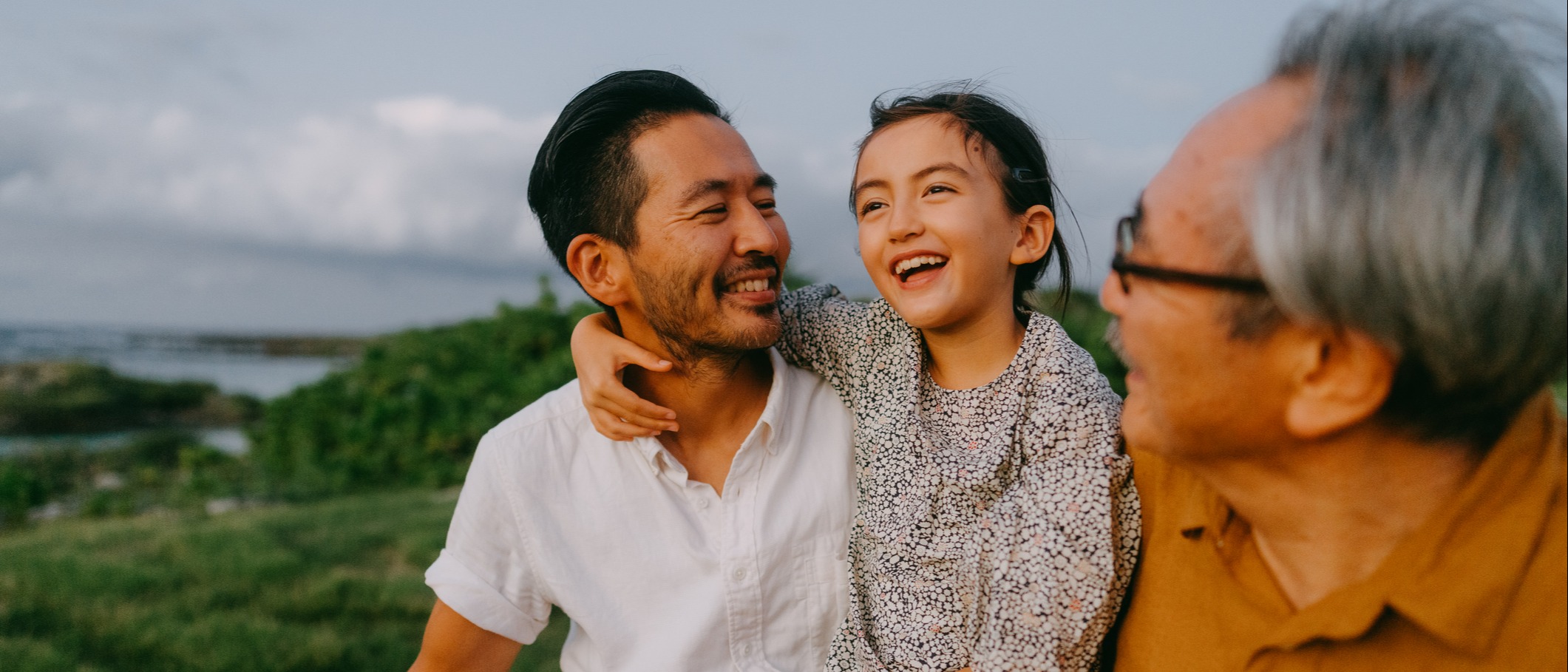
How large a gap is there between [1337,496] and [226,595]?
5.28 m

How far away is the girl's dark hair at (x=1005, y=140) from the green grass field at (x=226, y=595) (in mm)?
2987

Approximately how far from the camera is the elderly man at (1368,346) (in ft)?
4.01

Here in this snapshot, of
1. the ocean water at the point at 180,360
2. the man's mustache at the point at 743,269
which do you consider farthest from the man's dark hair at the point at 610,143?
the ocean water at the point at 180,360

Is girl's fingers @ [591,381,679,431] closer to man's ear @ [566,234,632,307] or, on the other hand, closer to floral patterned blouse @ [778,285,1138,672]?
man's ear @ [566,234,632,307]

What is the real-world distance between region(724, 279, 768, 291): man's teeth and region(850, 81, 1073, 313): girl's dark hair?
0.46 metres

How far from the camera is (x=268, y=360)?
2047cm

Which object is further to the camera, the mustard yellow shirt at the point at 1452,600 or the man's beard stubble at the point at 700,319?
the man's beard stubble at the point at 700,319

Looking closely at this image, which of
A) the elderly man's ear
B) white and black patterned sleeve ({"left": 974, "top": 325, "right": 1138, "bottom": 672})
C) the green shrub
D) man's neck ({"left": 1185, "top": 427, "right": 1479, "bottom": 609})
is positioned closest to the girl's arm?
white and black patterned sleeve ({"left": 974, "top": 325, "right": 1138, "bottom": 672})

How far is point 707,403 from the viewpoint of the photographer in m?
2.64

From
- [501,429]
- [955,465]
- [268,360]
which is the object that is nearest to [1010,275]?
[955,465]

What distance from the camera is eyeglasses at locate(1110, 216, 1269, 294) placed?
1.37 m

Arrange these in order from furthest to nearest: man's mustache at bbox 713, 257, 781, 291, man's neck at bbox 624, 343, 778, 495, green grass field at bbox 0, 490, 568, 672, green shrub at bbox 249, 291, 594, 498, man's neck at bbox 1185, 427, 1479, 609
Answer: green shrub at bbox 249, 291, 594, 498, green grass field at bbox 0, 490, 568, 672, man's neck at bbox 624, 343, 778, 495, man's mustache at bbox 713, 257, 781, 291, man's neck at bbox 1185, 427, 1479, 609

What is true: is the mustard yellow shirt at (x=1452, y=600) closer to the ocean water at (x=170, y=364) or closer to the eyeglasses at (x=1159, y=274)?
the eyeglasses at (x=1159, y=274)

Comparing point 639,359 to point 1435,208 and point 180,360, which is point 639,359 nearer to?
point 1435,208
